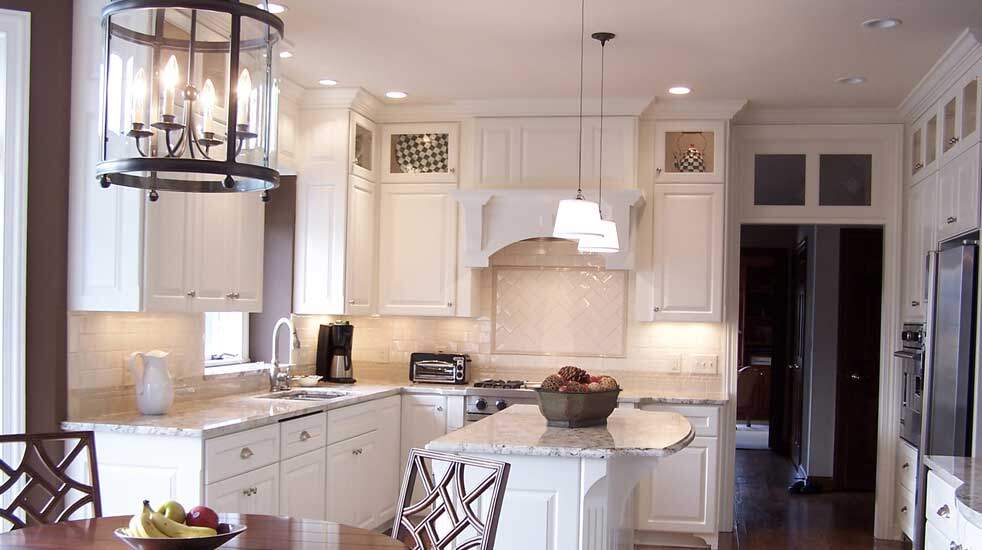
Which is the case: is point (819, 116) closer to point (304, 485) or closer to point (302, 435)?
point (302, 435)

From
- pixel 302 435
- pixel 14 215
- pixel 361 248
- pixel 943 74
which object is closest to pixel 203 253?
pixel 14 215

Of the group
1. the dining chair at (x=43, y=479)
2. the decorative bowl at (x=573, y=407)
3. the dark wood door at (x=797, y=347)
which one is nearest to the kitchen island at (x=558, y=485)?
the decorative bowl at (x=573, y=407)

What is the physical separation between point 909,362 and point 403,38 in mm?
3408

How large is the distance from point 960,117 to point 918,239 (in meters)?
1.07

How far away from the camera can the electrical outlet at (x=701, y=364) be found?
19.7 feet

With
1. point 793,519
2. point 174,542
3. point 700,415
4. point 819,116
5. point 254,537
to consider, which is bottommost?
point 793,519

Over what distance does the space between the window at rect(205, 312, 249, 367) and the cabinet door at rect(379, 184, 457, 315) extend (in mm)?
970

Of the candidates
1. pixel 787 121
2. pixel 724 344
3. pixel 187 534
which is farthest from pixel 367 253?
pixel 187 534

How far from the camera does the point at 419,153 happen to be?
20.5ft

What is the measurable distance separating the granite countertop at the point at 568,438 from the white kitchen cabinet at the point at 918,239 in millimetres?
2053

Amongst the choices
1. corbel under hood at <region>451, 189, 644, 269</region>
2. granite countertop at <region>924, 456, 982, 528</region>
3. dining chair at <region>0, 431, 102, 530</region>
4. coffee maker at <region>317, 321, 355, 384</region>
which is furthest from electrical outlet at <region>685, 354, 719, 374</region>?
dining chair at <region>0, 431, 102, 530</region>

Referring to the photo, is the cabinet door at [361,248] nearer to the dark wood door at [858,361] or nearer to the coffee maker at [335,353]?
the coffee maker at [335,353]

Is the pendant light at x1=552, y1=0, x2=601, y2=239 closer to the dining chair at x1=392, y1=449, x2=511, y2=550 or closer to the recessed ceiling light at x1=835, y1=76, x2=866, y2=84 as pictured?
the dining chair at x1=392, y1=449, x2=511, y2=550

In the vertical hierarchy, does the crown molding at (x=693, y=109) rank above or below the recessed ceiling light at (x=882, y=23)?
below
